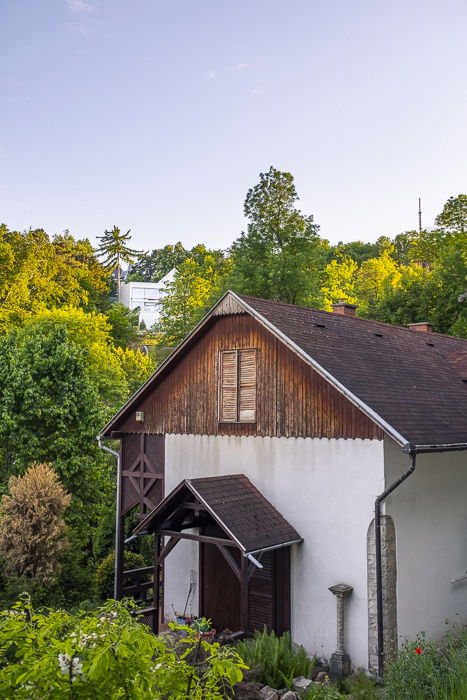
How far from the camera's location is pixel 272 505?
11.3 metres

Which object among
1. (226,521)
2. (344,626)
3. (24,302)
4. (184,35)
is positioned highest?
(184,35)

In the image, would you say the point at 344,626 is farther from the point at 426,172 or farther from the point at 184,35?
the point at 426,172

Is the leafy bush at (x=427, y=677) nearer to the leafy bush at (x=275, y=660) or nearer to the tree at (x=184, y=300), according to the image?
the leafy bush at (x=275, y=660)

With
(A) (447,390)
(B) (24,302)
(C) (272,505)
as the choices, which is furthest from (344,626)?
(B) (24,302)

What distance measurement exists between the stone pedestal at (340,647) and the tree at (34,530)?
22.0 ft

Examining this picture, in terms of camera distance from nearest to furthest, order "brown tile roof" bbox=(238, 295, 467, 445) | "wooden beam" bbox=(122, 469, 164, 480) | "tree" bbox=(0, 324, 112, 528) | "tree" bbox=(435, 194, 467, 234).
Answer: "brown tile roof" bbox=(238, 295, 467, 445) → "wooden beam" bbox=(122, 469, 164, 480) → "tree" bbox=(0, 324, 112, 528) → "tree" bbox=(435, 194, 467, 234)

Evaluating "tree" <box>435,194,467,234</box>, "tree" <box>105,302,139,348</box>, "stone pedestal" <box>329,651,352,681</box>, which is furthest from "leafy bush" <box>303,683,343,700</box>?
"tree" <box>105,302,139,348</box>

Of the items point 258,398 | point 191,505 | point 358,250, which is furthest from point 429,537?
point 358,250

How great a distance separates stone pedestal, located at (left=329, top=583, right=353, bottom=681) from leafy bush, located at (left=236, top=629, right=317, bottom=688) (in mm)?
342

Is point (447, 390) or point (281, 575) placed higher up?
point (447, 390)

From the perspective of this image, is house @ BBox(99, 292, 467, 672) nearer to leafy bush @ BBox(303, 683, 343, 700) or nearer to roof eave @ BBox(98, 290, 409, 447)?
roof eave @ BBox(98, 290, 409, 447)

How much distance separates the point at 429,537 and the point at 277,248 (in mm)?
21673

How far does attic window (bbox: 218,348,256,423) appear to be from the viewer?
39.4ft

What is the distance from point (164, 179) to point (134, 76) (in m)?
4.60
